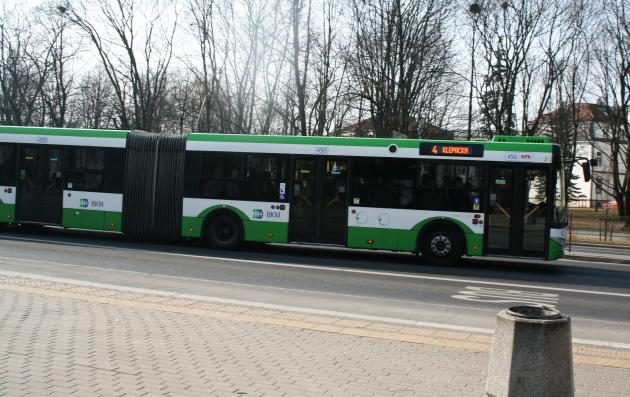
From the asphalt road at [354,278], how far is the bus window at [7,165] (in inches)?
75.9

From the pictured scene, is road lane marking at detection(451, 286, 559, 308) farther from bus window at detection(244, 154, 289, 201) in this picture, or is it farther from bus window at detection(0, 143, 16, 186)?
bus window at detection(0, 143, 16, 186)

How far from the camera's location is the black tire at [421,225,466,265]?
1530 cm

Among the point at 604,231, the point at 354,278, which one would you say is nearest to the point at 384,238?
the point at 354,278

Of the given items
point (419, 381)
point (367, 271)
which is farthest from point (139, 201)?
point (419, 381)

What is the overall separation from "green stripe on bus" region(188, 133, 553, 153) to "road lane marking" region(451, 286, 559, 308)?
13.8 ft

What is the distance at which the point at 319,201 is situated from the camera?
637 inches

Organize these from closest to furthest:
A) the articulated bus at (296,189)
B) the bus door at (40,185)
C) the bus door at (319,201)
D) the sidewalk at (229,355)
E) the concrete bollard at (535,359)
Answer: the concrete bollard at (535,359) → the sidewalk at (229,355) → the articulated bus at (296,189) → the bus door at (319,201) → the bus door at (40,185)

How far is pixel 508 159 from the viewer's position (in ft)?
49.2

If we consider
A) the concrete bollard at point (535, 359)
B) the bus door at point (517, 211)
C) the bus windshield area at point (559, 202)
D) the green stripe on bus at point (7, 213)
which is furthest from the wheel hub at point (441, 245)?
the green stripe on bus at point (7, 213)

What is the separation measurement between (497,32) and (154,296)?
102 ft

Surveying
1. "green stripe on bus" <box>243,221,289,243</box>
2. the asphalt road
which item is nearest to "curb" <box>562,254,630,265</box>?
the asphalt road

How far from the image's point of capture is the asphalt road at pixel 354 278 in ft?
32.0

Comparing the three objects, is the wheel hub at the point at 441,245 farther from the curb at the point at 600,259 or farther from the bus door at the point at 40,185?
the bus door at the point at 40,185

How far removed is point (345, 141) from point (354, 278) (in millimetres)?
4411
